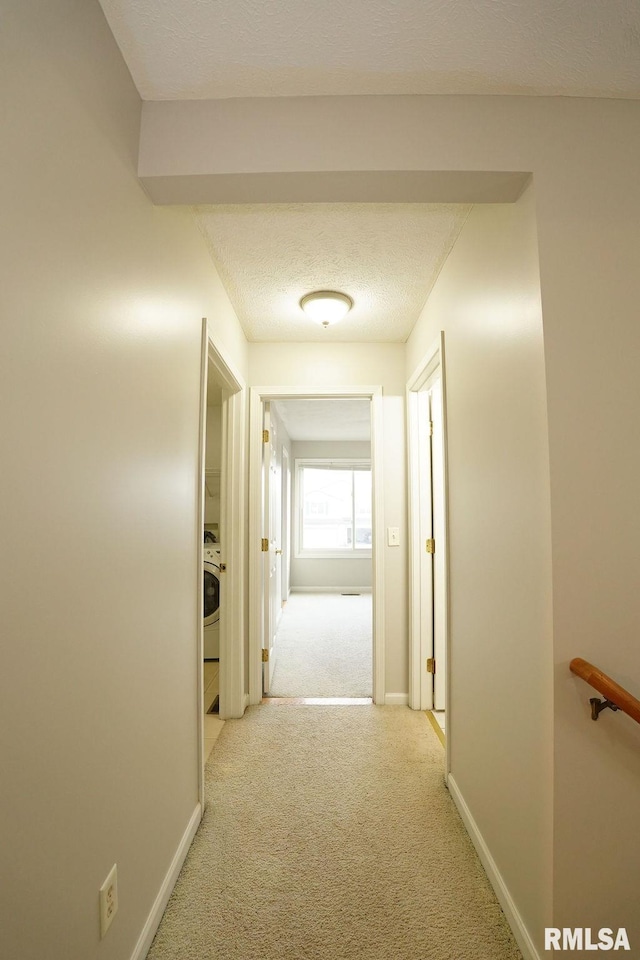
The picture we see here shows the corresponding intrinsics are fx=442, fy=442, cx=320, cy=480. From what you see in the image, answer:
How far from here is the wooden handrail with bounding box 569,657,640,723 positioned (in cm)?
106

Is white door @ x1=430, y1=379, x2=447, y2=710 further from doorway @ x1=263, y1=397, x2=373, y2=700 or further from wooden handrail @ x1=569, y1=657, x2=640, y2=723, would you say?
wooden handrail @ x1=569, y1=657, x2=640, y2=723

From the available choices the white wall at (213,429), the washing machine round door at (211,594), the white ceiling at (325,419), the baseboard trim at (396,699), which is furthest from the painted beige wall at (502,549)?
the white wall at (213,429)

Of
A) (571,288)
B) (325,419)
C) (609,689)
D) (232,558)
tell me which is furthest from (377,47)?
(325,419)

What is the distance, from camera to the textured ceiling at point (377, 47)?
3.46 feet

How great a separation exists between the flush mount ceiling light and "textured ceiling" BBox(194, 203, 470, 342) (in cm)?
3

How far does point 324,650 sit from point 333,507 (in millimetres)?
3420

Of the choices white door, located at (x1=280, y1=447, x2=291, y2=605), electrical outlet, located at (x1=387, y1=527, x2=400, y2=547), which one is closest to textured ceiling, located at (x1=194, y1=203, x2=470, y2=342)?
electrical outlet, located at (x1=387, y1=527, x2=400, y2=547)

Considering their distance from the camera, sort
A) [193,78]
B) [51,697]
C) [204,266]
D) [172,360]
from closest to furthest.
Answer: [51,697] → [193,78] → [172,360] → [204,266]

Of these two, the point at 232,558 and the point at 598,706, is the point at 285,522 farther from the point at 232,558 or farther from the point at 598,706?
the point at 598,706

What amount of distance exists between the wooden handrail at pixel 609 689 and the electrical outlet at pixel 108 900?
4.13 feet

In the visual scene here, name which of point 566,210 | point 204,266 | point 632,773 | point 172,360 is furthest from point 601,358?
point 204,266

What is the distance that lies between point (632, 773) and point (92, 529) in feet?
4.92

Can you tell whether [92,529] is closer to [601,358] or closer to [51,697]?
[51,697]

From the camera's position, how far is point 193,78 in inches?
49.1
